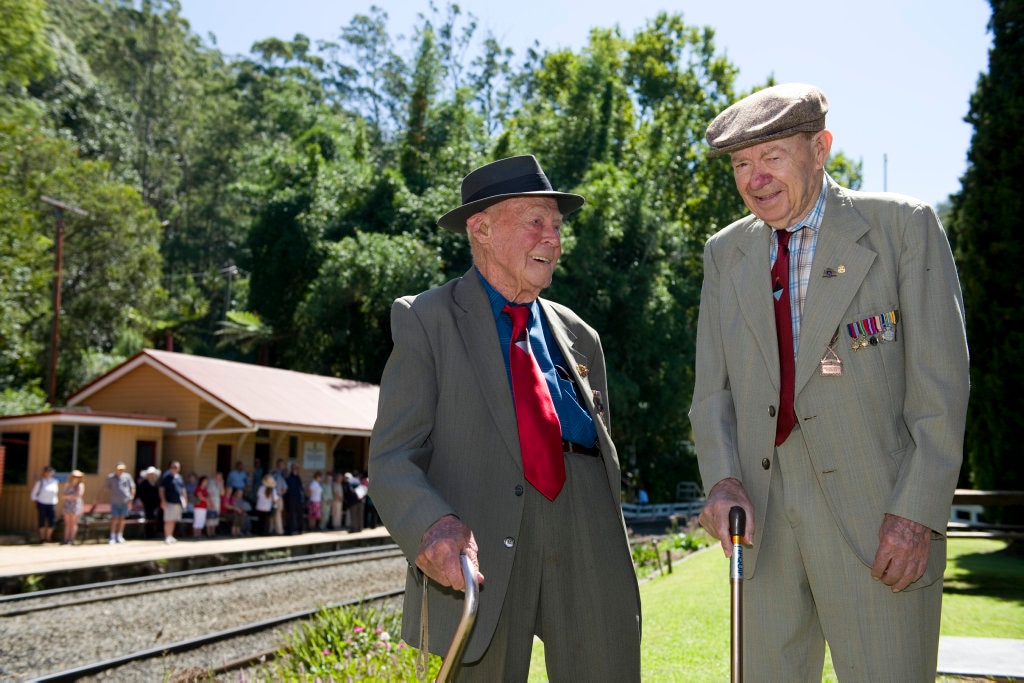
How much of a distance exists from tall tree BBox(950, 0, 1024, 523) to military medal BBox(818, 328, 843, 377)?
11.8m

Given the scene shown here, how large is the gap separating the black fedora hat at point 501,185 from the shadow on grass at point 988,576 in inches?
281

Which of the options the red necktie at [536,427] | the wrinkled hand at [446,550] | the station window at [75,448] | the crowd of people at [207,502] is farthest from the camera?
the station window at [75,448]

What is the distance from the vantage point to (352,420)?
28.4 metres

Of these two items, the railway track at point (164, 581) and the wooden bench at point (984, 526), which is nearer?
the wooden bench at point (984, 526)

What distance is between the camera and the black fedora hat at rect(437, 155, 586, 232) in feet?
11.5

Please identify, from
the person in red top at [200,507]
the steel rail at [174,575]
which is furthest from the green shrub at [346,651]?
the person in red top at [200,507]

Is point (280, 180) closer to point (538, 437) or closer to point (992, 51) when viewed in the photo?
point (992, 51)

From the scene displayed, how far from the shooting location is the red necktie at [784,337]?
2885 mm

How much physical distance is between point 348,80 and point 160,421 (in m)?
46.8

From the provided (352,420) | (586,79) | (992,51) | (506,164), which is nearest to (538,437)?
(506,164)

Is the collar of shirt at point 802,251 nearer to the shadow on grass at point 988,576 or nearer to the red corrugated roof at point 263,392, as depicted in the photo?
the shadow on grass at point 988,576

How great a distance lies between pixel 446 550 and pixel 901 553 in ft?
4.13

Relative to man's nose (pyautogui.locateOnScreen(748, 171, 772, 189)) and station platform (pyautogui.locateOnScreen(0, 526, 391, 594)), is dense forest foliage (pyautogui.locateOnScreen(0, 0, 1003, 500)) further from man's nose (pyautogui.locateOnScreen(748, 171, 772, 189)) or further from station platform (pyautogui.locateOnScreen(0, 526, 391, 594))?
man's nose (pyautogui.locateOnScreen(748, 171, 772, 189))

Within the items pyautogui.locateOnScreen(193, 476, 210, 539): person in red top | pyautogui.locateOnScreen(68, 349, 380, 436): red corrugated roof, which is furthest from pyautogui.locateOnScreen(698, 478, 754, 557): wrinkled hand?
pyautogui.locateOnScreen(68, 349, 380, 436): red corrugated roof
